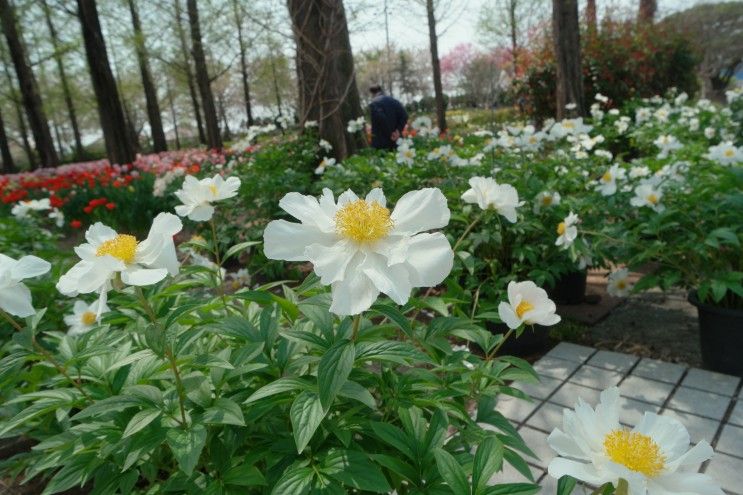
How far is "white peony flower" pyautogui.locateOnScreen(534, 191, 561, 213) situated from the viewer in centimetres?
284

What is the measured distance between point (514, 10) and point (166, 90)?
22.5 metres

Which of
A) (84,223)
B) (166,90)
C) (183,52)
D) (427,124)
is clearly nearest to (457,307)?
(427,124)

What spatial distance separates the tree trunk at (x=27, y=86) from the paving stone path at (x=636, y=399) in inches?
515

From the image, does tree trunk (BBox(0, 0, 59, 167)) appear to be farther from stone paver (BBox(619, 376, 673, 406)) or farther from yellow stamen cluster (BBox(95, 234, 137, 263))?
stone paver (BBox(619, 376, 673, 406))

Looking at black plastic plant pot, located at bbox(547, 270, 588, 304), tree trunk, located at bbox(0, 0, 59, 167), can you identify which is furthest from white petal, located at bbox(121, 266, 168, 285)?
tree trunk, located at bbox(0, 0, 59, 167)

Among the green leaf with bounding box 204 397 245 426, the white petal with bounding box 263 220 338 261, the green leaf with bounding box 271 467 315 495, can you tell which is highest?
the white petal with bounding box 263 220 338 261

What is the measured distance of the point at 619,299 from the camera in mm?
3564

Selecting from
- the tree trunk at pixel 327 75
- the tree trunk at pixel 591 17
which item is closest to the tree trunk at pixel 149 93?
the tree trunk at pixel 327 75

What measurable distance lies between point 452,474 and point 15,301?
80 cm

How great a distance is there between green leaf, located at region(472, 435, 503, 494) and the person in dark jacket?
6.00 m

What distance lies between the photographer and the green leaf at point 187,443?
78 cm

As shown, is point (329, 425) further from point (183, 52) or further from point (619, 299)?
point (183, 52)

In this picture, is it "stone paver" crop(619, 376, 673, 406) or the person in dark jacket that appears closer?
"stone paver" crop(619, 376, 673, 406)

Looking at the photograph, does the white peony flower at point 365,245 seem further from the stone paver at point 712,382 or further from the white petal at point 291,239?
the stone paver at point 712,382
